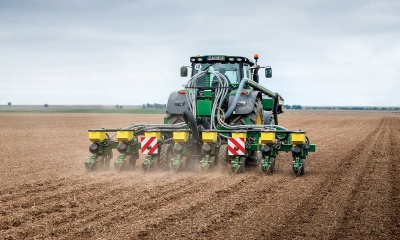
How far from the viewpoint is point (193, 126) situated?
11.8m

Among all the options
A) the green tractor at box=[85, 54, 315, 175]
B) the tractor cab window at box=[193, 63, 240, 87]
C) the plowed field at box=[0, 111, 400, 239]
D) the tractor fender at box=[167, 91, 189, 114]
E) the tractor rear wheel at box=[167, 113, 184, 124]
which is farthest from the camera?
the tractor cab window at box=[193, 63, 240, 87]

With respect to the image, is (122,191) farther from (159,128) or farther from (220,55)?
(220,55)

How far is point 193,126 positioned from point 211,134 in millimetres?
467

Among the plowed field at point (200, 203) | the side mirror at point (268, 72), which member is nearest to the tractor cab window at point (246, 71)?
the side mirror at point (268, 72)

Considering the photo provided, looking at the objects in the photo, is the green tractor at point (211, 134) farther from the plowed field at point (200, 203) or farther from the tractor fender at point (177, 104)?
the plowed field at point (200, 203)

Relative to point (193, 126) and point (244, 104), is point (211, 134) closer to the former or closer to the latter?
point (193, 126)

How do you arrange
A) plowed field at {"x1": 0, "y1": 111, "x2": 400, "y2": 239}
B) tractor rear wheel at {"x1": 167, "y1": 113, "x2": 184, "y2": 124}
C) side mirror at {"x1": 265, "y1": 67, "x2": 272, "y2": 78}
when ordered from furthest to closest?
side mirror at {"x1": 265, "y1": 67, "x2": 272, "y2": 78}
tractor rear wheel at {"x1": 167, "y1": 113, "x2": 184, "y2": 124}
plowed field at {"x1": 0, "y1": 111, "x2": 400, "y2": 239}

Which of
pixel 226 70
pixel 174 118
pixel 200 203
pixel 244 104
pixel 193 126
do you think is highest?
pixel 226 70

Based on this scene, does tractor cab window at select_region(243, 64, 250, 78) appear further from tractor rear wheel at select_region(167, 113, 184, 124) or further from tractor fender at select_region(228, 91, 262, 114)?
tractor rear wheel at select_region(167, 113, 184, 124)

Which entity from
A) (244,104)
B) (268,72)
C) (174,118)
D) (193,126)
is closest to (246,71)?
(268,72)

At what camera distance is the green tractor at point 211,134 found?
11656 mm

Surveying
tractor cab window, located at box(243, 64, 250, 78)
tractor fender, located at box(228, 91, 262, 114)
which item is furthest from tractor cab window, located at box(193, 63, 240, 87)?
tractor fender, located at box(228, 91, 262, 114)

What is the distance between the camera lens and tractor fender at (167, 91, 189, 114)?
43.0 ft

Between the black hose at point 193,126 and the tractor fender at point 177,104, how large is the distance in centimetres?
121
